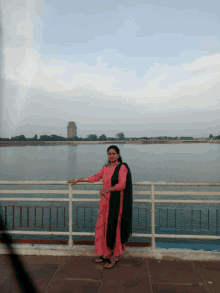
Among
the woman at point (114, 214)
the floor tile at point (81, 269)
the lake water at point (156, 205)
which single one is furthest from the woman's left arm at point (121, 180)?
the lake water at point (156, 205)

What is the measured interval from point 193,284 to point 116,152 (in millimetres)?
1745

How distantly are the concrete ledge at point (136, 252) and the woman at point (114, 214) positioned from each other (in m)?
0.31

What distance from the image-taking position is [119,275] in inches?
→ 114

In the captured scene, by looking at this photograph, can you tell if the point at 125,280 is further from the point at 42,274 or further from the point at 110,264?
the point at 42,274

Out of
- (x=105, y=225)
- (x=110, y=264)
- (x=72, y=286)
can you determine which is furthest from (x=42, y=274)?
(x=105, y=225)

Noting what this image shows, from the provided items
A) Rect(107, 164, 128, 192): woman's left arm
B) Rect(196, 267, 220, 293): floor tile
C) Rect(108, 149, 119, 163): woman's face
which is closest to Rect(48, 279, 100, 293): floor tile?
Rect(107, 164, 128, 192): woman's left arm

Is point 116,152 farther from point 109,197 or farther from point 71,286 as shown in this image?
point 71,286

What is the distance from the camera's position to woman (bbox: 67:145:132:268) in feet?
10.3

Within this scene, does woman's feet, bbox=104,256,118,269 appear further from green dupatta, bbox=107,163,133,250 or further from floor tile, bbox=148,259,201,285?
floor tile, bbox=148,259,201,285

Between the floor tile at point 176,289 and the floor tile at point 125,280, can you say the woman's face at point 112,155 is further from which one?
the floor tile at point 176,289

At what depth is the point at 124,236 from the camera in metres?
3.19

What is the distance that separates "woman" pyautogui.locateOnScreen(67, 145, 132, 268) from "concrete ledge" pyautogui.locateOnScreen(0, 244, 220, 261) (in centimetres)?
31

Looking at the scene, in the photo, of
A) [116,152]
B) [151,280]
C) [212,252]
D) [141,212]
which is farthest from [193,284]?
[141,212]

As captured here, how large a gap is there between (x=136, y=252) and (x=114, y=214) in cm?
73
